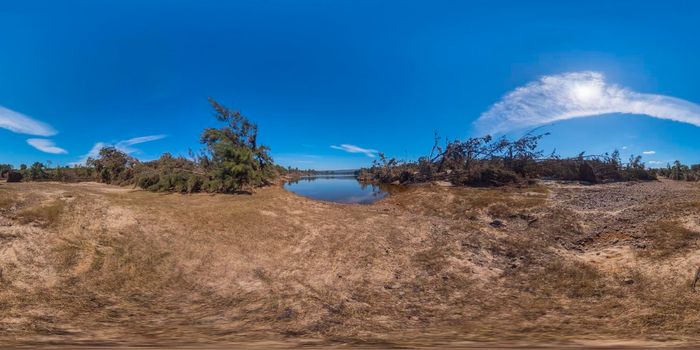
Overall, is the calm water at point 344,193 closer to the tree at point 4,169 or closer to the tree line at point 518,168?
the tree line at point 518,168

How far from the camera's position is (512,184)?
21.0 m

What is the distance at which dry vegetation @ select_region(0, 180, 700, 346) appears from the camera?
5.09 metres

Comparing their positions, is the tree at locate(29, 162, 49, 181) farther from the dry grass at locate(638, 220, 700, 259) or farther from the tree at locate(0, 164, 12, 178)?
the dry grass at locate(638, 220, 700, 259)

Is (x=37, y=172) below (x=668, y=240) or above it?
above

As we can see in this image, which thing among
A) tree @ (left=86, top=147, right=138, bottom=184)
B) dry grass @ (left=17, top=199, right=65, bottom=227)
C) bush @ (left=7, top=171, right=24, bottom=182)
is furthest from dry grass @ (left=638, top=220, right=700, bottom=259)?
bush @ (left=7, top=171, right=24, bottom=182)

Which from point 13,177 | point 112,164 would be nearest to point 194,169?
point 112,164

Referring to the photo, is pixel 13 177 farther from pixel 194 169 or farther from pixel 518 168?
pixel 518 168

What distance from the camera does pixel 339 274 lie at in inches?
315

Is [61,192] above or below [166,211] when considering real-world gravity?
above

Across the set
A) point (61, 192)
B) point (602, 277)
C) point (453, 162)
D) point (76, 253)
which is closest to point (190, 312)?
point (76, 253)

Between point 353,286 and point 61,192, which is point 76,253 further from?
point 353,286

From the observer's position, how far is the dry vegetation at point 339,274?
5.09m

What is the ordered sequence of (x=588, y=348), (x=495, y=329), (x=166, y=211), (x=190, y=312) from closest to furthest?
(x=588, y=348)
(x=495, y=329)
(x=190, y=312)
(x=166, y=211)

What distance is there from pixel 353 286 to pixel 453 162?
22.6 metres
